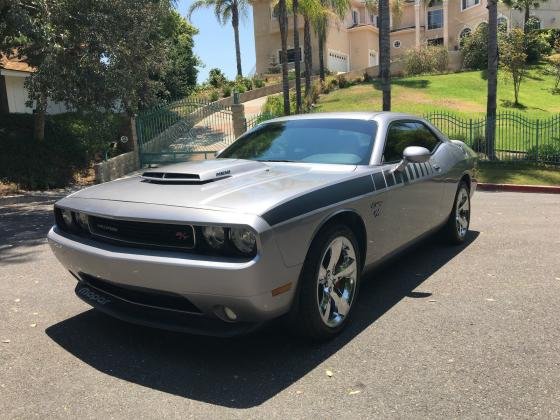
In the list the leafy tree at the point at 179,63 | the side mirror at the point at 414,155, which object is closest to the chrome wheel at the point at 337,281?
the side mirror at the point at 414,155

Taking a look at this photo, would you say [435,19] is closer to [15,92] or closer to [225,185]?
[15,92]

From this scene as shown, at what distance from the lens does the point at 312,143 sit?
15.9ft

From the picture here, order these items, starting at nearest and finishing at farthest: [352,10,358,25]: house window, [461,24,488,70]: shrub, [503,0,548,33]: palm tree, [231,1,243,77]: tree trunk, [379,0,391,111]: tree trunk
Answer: [379,0,391,111]: tree trunk
[461,24,488,70]: shrub
[231,1,243,77]: tree trunk
[503,0,548,33]: palm tree
[352,10,358,25]: house window

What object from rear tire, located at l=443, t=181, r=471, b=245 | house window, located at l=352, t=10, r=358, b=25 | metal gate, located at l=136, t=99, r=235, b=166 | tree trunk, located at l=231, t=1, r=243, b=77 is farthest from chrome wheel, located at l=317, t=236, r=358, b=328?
house window, located at l=352, t=10, r=358, b=25

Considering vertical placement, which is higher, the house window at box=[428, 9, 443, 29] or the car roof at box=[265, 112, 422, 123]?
the house window at box=[428, 9, 443, 29]

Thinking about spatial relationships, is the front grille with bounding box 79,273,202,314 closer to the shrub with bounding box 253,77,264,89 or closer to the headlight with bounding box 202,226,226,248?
the headlight with bounding box 202,226,226,248

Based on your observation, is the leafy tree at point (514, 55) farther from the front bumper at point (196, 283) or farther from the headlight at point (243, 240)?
the headlight at point (243, 240)

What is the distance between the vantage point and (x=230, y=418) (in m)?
2.91

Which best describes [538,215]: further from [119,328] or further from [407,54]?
[407,54]

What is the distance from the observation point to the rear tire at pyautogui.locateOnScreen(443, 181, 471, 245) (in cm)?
619

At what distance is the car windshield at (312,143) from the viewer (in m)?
4.63

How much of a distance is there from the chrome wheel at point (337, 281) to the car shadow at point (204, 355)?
0.19 metres

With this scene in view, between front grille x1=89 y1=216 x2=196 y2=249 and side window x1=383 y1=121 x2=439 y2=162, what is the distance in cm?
206

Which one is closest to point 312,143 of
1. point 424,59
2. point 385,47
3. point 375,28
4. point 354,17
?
point 385,47
